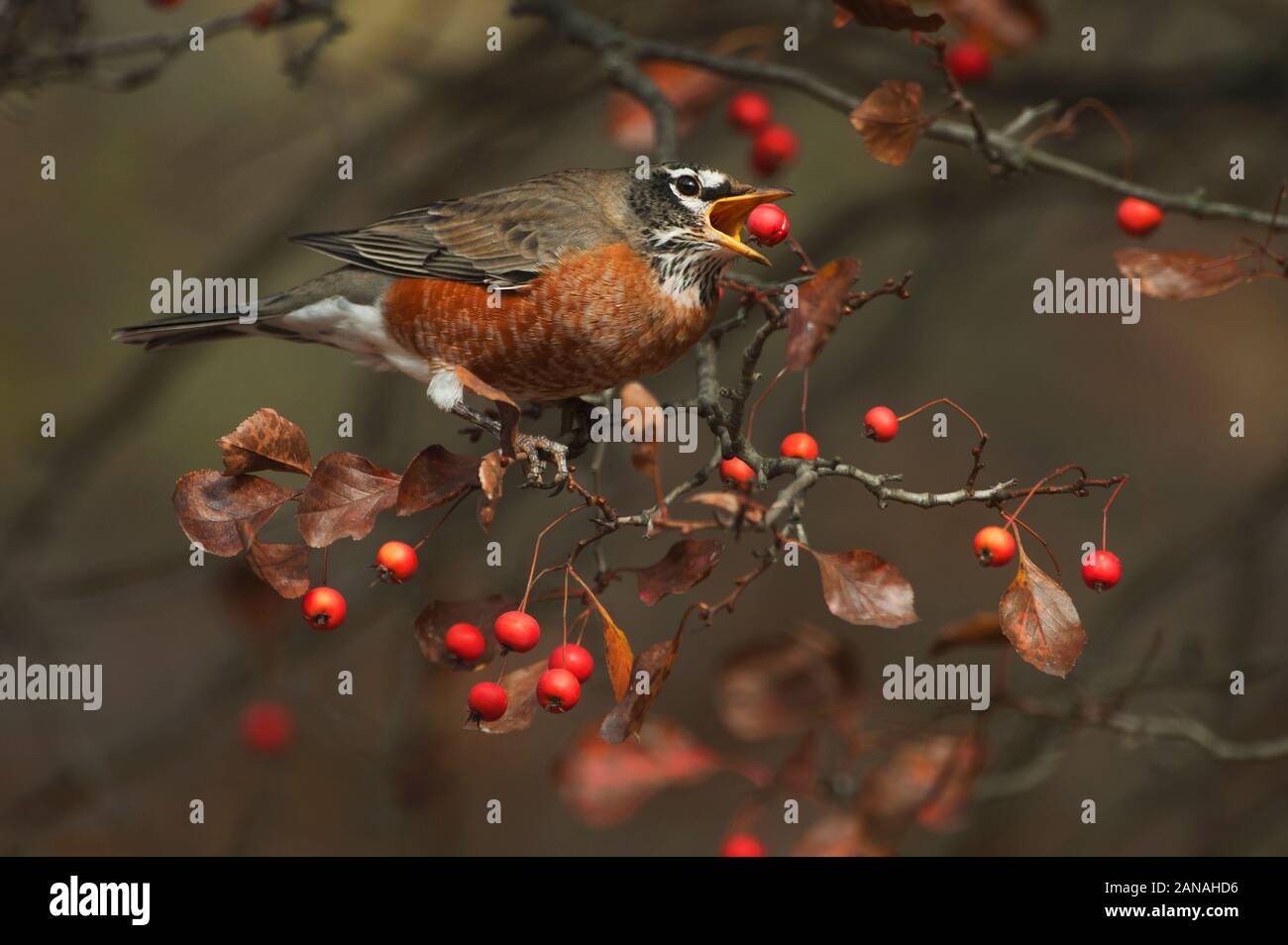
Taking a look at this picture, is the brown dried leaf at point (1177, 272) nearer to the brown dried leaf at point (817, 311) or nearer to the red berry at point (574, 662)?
the brown dried leaf at point (817, 311)

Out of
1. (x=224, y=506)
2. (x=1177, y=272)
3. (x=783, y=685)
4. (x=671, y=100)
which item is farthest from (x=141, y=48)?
(x=1177, y=272)

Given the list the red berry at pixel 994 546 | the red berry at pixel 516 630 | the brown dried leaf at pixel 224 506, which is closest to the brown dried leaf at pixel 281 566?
the brown dried leaf at pixel 224 506

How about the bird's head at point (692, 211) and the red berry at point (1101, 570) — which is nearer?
the red berry at point (1101, 570)

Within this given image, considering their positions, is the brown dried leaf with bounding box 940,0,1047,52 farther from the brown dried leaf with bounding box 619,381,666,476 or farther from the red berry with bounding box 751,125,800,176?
the brown dried leaf with bounding box 619,381,666,476

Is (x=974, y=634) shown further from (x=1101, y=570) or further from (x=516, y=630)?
(x=516, y=630)

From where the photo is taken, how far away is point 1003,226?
5.52m

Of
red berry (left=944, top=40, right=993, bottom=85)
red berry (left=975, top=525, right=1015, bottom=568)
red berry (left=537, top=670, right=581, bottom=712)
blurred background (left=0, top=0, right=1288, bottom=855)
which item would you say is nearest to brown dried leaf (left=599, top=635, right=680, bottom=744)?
red berry (left=537, top=670, right=581, bottom=712)

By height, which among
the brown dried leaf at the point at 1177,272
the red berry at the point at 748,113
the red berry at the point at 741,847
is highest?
the red berry at the point at 748,113

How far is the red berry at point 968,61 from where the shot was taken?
3445 mm

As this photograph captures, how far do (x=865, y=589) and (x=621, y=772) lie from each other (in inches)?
51.6

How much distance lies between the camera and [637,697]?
2.03 m

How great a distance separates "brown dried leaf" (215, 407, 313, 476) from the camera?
6.65 feet

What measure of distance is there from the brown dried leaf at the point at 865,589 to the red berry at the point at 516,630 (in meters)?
0.47

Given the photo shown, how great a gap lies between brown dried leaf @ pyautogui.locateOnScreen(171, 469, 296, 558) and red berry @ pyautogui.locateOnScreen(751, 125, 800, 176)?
77.2 inches
